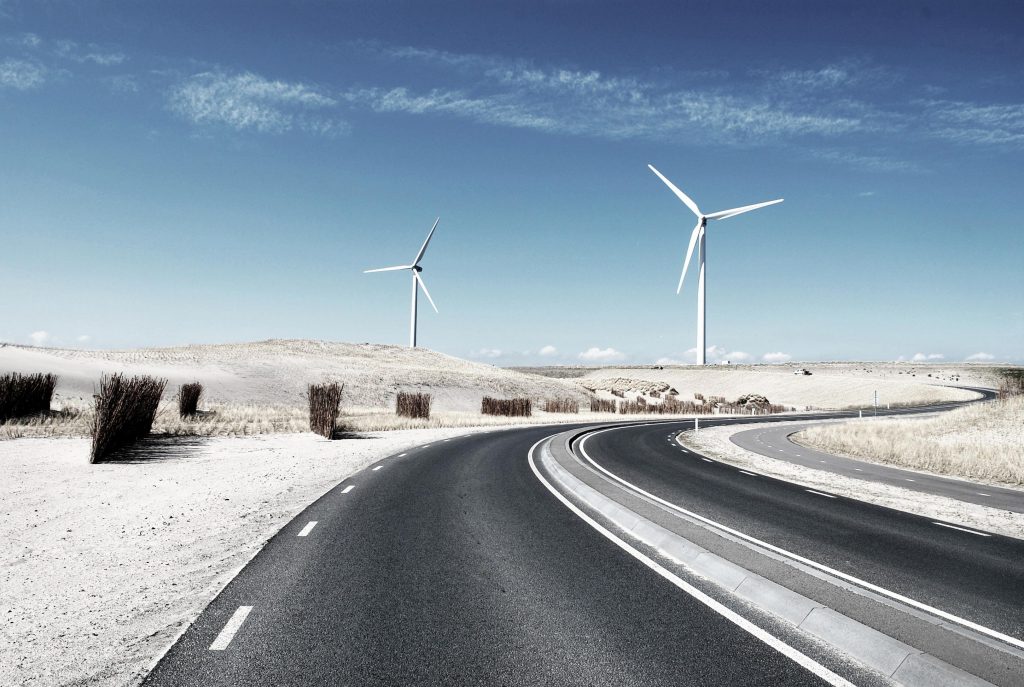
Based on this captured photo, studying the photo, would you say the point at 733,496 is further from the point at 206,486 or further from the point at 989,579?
the point at 206,486

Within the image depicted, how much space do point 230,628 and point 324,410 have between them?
24175 mm

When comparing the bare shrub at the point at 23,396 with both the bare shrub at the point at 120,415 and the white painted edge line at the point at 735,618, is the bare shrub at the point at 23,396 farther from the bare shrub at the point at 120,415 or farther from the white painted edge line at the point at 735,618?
the white painted edge line at the point at 735,618

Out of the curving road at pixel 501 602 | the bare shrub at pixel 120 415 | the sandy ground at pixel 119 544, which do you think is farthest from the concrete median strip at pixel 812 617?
the bare shrub at pixel 120 415

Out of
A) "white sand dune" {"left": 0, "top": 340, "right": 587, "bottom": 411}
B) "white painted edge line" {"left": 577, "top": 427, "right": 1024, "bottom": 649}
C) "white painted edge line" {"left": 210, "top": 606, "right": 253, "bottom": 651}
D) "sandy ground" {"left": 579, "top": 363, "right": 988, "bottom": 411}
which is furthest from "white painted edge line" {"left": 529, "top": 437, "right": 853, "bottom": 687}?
"sandy ground" {"left": 579, "top": 363, "right": 988, "bottom": 411}

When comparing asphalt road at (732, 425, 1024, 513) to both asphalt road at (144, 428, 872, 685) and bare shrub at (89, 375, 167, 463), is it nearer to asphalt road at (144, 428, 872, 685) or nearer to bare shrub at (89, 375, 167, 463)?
asphalt road at (144, 428, 872, 685)

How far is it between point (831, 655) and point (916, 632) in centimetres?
77

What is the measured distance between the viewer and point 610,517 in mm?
11453

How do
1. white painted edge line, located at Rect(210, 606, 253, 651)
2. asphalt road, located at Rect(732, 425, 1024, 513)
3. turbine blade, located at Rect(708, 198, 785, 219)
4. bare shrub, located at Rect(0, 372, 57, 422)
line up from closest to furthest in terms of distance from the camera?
white painted edge line, located at Rect(210, 606, 253, 651)
asphalt road, located at Rect(732, 425, 1024, 513)
bare shrub, located at Rect(0, 372, 57, 422)
turbine blade, located at Rect(708, 198, 785, 219)

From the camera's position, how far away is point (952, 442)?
2716cm

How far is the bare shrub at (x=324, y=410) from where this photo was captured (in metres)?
28.9

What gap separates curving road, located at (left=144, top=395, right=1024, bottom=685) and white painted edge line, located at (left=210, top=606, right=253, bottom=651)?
0.02m

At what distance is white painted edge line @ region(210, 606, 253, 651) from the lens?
5305mm

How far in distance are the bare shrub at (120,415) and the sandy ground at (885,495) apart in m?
18.0

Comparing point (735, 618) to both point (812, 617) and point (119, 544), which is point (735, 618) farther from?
point (119, 544)
